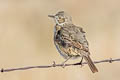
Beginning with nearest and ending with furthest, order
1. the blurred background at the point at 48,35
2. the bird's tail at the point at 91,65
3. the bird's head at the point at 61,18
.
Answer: the bird's tail at the point at 91,65 → the bird's head at the point at 61,18 → the blurred background at the point at 48,35

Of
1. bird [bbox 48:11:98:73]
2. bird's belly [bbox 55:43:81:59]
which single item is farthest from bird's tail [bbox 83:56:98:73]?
bird's belly [bbox 55:43:81:59]

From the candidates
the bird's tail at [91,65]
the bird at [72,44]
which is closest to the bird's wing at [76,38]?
the bird at [72,44]

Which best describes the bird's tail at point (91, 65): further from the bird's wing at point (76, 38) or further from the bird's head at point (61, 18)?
the bird's head at point (61, 18)

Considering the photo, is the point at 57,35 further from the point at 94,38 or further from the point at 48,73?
the point at 94,38

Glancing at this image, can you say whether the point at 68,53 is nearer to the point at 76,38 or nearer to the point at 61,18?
the point at 76,38

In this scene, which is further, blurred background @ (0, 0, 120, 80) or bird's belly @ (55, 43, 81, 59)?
blurred background @ (0, 0, 120, 80)

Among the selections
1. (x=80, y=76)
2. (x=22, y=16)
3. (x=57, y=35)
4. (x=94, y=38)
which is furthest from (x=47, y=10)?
(x=57, y=35)

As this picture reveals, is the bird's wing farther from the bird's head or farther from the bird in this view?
the bird's head

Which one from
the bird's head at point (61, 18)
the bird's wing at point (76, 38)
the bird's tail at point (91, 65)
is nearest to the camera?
the bird's tail at point (91, 65)
